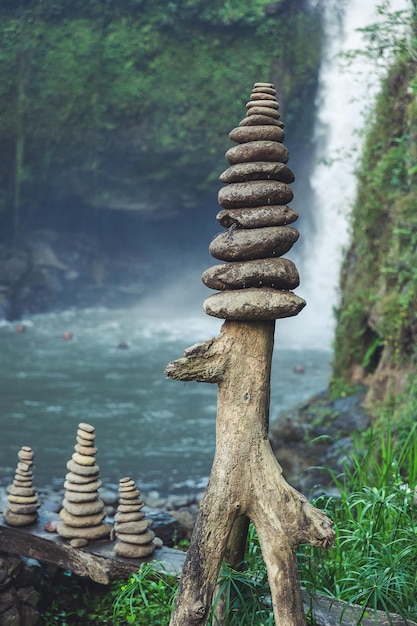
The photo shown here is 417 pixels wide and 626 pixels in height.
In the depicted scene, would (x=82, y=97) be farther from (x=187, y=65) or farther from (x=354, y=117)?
(x=354, y=117)

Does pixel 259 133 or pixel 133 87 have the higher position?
pixel 133 87

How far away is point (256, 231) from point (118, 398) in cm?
989

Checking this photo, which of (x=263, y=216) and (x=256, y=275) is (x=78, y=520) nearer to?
(x=256, y=275)

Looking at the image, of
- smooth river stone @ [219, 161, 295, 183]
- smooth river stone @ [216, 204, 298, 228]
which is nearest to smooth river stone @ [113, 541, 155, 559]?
smooth river stone @ [216, 204, 298, 228]

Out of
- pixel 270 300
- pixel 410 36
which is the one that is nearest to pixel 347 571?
pixel 270 300

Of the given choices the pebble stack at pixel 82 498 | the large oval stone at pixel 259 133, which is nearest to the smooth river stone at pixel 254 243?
the large oval stone at pixel 259 133

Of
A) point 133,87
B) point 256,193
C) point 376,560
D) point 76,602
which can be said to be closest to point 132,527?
point 76,602

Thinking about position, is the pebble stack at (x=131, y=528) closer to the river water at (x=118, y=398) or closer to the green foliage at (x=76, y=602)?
the green foliage at (x=76, y=602)

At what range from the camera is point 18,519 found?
4.02m

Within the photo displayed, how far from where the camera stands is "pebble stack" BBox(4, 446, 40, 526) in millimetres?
4035

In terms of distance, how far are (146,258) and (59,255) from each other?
3.59 metres

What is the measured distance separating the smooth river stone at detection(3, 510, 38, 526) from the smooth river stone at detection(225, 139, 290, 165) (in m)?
2.39

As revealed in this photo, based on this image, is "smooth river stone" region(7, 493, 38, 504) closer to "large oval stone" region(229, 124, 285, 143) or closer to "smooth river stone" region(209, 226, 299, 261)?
"smooth river stone" region(209, 226, 299, 261)

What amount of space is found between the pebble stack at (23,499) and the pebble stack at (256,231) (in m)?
1.75
